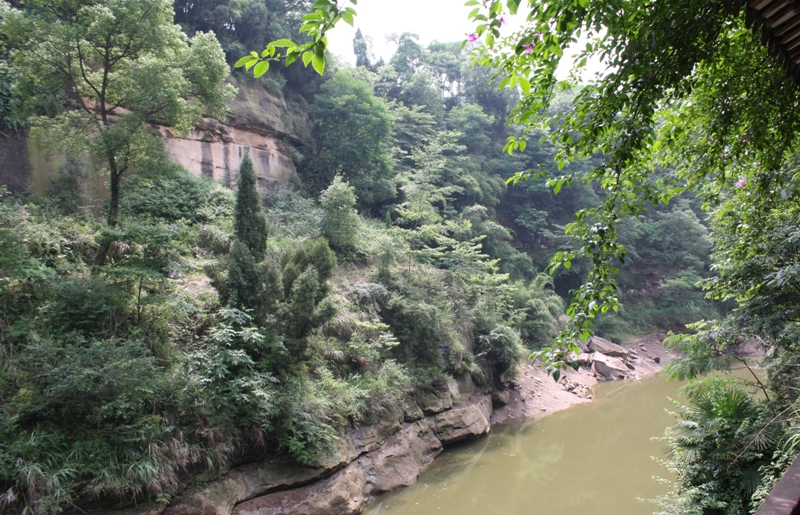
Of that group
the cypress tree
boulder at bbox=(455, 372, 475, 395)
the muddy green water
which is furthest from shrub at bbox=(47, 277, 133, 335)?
boulder at bbox=(455, 372, 475, 395)

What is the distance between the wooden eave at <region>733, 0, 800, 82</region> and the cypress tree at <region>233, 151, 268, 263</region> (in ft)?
23.4

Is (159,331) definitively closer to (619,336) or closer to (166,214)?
(166,214)

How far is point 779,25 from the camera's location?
1623 mm

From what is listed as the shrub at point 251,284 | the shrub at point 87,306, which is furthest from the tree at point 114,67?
the shrub at point 251,284

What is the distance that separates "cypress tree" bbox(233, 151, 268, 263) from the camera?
24.6ft

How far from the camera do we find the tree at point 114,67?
21.8 ft

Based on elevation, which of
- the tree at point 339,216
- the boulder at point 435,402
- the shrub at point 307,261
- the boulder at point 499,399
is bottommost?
the boulder at point 499,399

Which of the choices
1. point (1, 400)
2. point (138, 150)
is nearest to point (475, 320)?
point (138, 150)

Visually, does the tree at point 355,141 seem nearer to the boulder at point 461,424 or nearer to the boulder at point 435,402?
the boulder at point 435,402

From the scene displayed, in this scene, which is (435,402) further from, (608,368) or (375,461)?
(608,368)

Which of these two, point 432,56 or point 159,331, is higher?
point 432,56

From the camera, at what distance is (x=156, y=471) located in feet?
15.0

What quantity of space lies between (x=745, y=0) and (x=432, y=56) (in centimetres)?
2781

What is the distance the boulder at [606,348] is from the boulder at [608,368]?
2.76 ft
